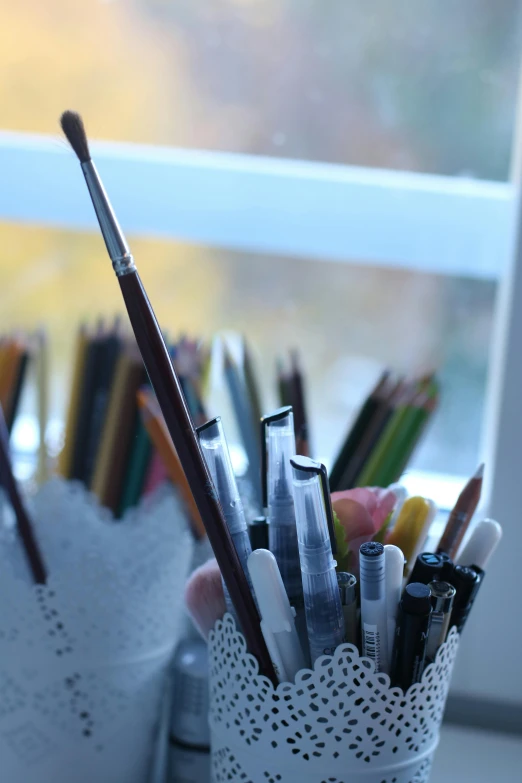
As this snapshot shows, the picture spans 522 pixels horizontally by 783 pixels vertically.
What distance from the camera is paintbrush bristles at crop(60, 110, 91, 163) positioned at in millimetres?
339

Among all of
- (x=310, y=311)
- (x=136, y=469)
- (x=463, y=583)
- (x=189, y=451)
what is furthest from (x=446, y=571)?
(x=310, y=311)

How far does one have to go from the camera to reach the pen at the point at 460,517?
400mm

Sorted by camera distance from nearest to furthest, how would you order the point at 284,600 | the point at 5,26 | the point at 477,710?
the point at 284,600, the point at 477,710, the point at 5,26

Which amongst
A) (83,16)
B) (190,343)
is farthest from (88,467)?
(83,16)

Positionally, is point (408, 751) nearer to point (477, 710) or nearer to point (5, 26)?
point (477, 710)

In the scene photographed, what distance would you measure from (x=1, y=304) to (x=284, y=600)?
465 millimetres

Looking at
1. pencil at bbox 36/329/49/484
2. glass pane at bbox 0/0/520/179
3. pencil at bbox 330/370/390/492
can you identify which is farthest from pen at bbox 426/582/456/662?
glass pane at bbox 0/0/520/179

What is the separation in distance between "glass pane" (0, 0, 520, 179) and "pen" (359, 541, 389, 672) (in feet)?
1.29

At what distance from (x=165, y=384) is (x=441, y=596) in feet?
0.45

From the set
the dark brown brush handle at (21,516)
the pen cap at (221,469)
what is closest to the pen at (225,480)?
the pen cap at (221,469)

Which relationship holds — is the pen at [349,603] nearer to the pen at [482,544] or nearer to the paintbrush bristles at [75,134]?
the pen at [482,544]

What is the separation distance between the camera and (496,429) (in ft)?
1.77

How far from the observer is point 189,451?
34cm

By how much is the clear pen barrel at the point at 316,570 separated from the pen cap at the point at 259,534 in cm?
4
